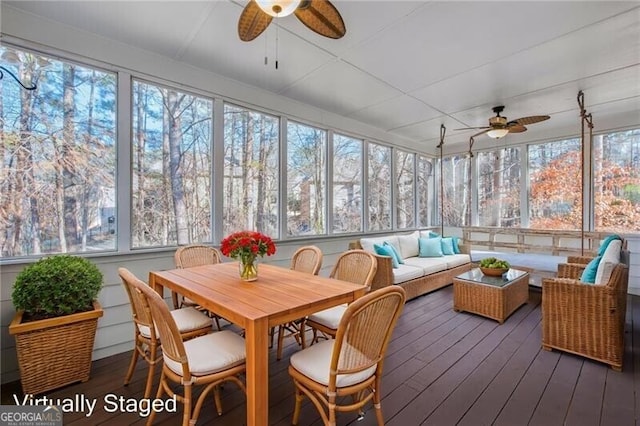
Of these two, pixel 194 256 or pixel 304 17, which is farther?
pixel 194 256

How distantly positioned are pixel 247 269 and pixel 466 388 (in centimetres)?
186

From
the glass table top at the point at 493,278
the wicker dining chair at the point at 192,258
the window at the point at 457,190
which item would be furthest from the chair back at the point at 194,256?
the window at the point at 457,190

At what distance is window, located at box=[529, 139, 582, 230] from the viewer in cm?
524

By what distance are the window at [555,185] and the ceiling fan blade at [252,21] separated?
5919mm

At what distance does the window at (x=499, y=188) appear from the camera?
5.99m

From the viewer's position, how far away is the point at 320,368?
1543 mm

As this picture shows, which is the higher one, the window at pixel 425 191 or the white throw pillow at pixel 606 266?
the window at pixel 425 191

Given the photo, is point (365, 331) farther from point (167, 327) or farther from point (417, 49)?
point (417, 49)

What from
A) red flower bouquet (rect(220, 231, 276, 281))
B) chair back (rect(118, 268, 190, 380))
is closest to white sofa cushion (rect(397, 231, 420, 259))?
red flower bouquet (rect(220, 231, 276, 281))

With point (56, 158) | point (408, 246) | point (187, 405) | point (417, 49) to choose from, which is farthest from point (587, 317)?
point (56, 158)

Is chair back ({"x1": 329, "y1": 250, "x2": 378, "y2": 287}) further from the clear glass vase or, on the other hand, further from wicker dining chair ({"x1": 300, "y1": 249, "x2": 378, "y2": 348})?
the clear glass vase

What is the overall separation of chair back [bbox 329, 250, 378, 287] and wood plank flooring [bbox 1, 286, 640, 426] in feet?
2.53

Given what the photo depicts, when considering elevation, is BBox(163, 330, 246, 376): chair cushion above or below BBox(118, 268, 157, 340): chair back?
below

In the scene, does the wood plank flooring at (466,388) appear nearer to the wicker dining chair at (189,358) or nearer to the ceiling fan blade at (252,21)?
the wicker dining chair at (189,358)
